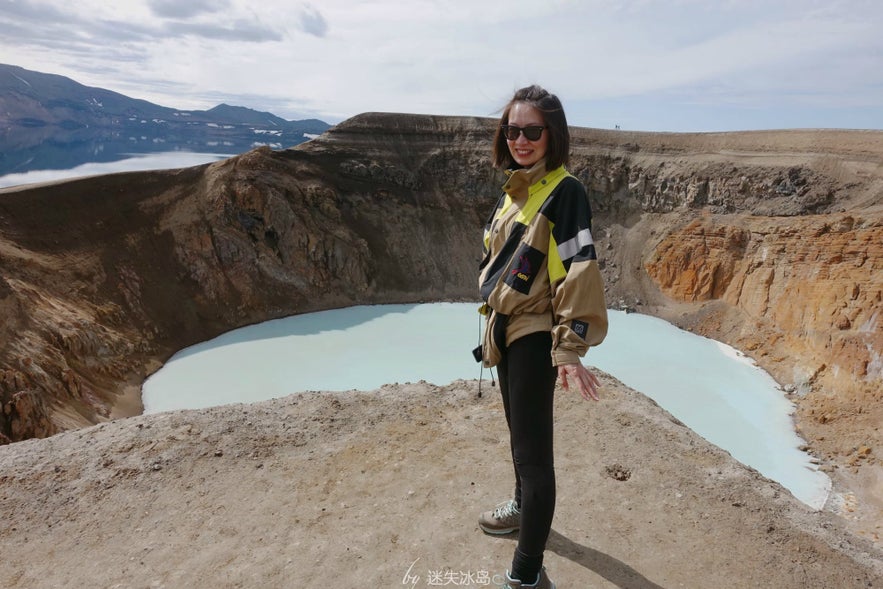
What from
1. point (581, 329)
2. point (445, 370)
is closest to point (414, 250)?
point (445, 370)

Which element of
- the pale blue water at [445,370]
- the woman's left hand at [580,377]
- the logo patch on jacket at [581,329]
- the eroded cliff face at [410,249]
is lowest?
the pale blue water at [445,370]

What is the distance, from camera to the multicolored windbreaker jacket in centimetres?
207

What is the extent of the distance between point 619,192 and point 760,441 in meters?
13.9

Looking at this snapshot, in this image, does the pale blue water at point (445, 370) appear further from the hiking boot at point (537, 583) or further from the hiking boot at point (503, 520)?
the hiking boot at point (537, 583)

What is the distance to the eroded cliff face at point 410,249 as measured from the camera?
11672 millimetres

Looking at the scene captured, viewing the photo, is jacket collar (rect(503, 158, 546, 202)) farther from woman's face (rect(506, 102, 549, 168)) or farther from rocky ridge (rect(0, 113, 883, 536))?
rocky ridge (rect(0, 113, 883, 536))

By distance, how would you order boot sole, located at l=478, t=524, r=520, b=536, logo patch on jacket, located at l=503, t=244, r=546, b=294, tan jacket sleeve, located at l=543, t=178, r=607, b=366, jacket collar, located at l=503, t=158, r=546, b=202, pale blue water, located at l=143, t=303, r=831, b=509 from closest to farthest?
tan jacket sleeve, located at l=543, t=178, r=607, b=366 → logo patch on jacket, located at l=503, t=244, r=546, b=294 → jacket collar, located at l=503, t=158, r=546, b=202 → boot sole, located at l=478, t=524, r=520, b=536 → pale blue water, located at l=143, t=303, r=831, b=509

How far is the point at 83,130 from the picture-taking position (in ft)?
151

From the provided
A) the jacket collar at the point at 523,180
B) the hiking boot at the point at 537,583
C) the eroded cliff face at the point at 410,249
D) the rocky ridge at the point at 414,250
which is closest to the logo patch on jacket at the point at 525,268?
the jacket collar at the point at 523,180

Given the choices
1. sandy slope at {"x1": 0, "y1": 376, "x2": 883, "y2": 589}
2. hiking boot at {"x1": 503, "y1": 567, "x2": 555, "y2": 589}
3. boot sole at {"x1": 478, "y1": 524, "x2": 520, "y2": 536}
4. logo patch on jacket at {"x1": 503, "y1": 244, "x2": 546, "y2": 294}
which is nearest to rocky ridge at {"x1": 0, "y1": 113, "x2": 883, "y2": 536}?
sandy slope at {"x1": 0, "y1": 376, "x2": 883, "y2": 589}

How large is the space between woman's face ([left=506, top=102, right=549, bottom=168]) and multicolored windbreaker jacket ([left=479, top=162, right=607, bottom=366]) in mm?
57

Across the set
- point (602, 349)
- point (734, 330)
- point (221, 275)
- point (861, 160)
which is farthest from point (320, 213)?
point (861, 160)

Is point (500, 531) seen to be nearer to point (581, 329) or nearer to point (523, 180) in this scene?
point (581, 329)

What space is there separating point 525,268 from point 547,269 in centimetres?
9
